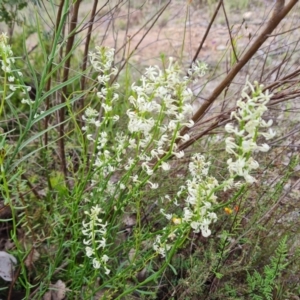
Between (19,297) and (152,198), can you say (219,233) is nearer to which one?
(152,198)

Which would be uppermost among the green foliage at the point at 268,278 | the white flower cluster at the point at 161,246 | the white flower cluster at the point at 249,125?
the white flower cluster at the point at 249,125

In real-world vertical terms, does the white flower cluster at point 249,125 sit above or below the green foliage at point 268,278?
above

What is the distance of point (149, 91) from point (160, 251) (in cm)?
50

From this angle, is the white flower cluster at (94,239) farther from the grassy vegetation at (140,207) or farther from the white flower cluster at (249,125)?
the white flower cluster at (249,125)

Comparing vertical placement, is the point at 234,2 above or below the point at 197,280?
above

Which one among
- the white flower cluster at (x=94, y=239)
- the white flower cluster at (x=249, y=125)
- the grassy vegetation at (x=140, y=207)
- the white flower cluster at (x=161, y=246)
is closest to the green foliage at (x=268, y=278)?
the grassy vegetation at (x=140, y=207)

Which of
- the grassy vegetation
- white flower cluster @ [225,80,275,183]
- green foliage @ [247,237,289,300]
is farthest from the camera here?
green foliage @ [247,237,289,300]

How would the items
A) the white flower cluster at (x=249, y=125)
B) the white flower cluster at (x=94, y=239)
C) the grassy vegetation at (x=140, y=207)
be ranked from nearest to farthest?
the white flower cluster at (x=249, y=125)
the white flower cluster at (x=94, y=239)
the grassy vegetation at (x=140, y=207)

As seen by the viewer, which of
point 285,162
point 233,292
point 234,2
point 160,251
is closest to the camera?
point 160,251

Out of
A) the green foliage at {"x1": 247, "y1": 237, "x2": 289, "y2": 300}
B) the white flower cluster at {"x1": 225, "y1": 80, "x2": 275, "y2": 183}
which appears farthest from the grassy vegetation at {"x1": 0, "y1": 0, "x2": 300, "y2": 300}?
the white flower cluster at {"x1": 225, "y1": 80, "x2": 275, "y2": 183}

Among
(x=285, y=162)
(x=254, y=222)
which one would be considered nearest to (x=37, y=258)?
(x=254, y=222)

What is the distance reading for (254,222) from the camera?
1.87 meters

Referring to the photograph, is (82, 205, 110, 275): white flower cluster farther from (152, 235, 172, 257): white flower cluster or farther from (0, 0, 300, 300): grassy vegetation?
(152, 235, 172, 257): white flower cluster

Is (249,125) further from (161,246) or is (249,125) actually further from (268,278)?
(268,278)
